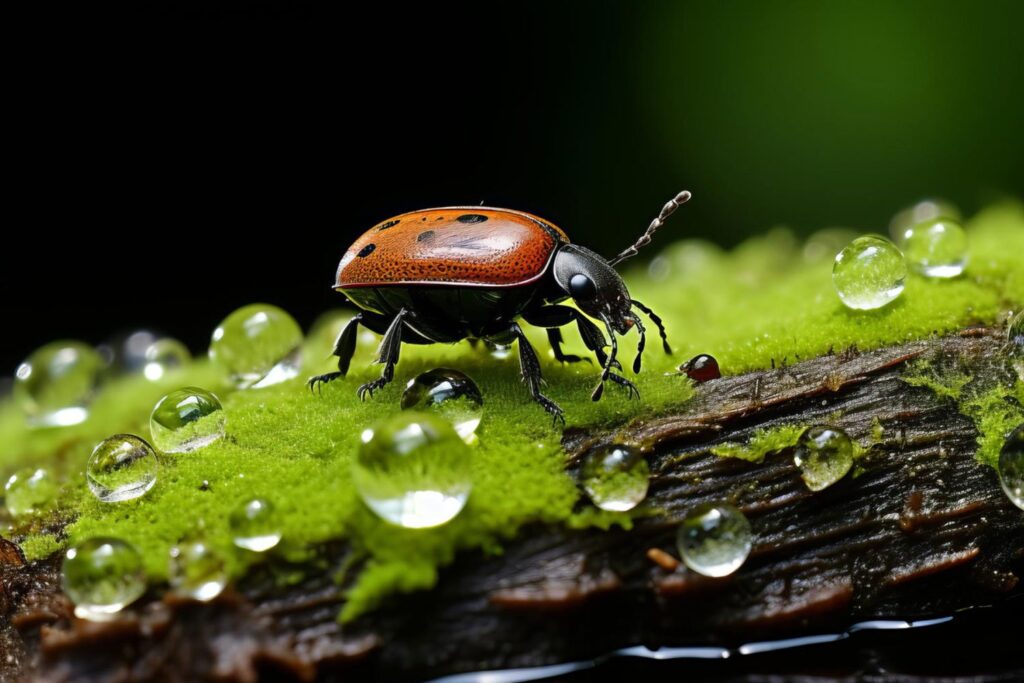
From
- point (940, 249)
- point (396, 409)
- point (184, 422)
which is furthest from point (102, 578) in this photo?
point (940, 249)

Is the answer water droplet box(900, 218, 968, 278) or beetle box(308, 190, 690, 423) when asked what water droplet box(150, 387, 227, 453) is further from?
water droplet box(900, 218, 968, 278)

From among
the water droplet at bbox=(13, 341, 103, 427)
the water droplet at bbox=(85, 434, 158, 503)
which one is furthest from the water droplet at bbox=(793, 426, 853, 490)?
the water droplet at bbox=(13, 341, 103, 427)

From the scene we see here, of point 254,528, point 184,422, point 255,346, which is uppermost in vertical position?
point 255,346

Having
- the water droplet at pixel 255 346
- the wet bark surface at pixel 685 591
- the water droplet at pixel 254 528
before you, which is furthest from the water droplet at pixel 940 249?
the water droplet at pixel 254 528

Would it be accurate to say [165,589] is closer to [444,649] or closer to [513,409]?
[444,649]

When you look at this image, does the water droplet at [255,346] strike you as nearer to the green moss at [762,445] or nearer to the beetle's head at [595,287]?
the beetle's head at [595,287]

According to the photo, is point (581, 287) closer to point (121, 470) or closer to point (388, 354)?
point (388, 354)
